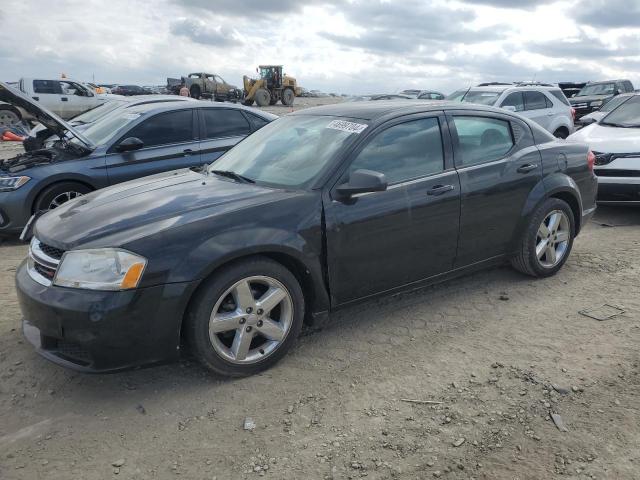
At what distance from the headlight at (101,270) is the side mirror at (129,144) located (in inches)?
147

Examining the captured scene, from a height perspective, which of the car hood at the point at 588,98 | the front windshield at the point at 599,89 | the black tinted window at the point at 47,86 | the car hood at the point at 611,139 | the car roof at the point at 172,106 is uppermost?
the black tinted window at the point at 47,86

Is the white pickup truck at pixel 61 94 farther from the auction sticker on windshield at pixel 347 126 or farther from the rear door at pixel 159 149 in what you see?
the auction sticker on windshield at pixel 347 126

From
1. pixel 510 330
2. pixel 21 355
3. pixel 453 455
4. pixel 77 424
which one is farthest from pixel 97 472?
pixel 510 330

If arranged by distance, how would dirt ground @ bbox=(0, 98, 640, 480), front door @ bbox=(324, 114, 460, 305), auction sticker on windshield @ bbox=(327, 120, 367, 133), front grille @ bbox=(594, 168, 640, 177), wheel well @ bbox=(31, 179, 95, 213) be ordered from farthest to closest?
front grille @ bbox=(594, 168, 640, 177)
wheel well @ bbox=(31, 179, 95, 213)
auction sticker on windshield @ bbox=(327, 120, 367, 133)
front door @ bbox=(324, 114, 460, 305)
dirt ground @ bbox=(0, 98, 640, 480)

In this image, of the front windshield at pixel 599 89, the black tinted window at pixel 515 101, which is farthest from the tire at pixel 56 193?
the front windshield at pixel 599 89

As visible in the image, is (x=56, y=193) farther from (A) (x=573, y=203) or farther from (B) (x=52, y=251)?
(A) (x=573, y=203)

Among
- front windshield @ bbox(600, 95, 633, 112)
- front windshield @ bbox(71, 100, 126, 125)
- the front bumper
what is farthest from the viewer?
front windshield @ bbox(600, 95, 633, 112)

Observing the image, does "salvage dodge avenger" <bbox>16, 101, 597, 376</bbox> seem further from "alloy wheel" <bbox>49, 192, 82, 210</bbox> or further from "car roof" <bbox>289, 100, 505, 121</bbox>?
"alloy wheel" <bbox>49, 192, 82, 210</bbox>

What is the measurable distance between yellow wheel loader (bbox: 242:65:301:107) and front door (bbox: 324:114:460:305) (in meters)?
30.1

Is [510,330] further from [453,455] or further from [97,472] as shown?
[97,472]

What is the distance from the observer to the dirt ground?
2555 mm

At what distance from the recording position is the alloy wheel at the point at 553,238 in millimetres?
4680

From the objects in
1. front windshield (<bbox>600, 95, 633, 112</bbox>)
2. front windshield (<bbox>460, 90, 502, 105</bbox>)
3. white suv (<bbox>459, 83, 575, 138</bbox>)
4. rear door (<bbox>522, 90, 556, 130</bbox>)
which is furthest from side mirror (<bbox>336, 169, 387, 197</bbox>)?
rear door (<bbox>522, 90, 556, 130</bbox>)

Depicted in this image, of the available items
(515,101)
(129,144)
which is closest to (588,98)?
(515,101)
